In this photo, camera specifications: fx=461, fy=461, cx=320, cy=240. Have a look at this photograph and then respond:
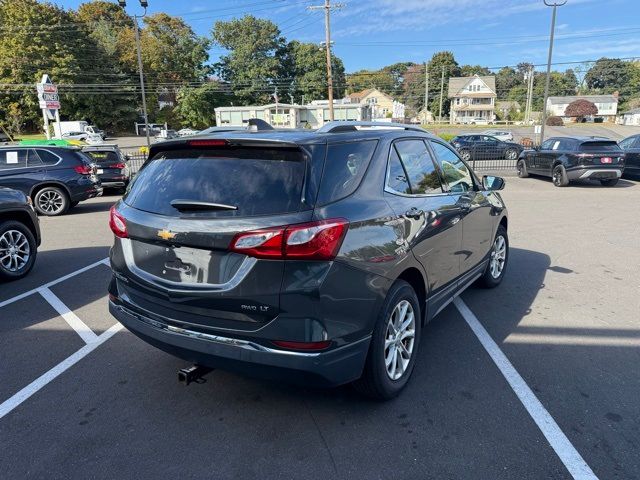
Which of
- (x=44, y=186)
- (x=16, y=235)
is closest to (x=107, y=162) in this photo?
(x=44, y=186)

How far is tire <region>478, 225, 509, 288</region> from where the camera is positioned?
530 centimetres

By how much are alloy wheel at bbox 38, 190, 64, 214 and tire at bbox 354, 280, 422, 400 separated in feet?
35.7

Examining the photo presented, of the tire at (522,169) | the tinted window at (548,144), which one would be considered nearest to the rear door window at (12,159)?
the tinted window at (548,144)

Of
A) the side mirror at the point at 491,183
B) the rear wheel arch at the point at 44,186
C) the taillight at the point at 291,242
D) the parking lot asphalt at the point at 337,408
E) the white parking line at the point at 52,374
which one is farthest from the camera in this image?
the rear wheel arch at the point at 44,186

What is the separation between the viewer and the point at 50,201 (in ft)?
37.4

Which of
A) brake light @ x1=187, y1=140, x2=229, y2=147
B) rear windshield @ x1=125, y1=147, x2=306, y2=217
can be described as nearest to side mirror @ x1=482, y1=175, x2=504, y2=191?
rear windshield @ x1=125, y1=147, x2=306, y2=217

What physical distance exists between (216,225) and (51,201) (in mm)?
10747

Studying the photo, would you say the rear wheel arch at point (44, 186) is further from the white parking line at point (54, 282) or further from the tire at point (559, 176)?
the tire at point (559, 176)

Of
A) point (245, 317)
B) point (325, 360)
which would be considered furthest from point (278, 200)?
point (325, 360)

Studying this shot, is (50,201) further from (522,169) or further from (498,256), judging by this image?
(522,169)

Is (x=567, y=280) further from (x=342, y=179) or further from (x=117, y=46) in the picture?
(x=117, y=46)

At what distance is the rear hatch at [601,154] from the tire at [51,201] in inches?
598

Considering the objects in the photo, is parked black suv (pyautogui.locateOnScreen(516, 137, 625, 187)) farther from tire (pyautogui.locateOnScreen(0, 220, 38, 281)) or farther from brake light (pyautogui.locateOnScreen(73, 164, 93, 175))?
tire (pyautogui.locateOnScreen(0, 220, 38, 281))

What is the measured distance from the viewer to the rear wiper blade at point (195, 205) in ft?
8.65
